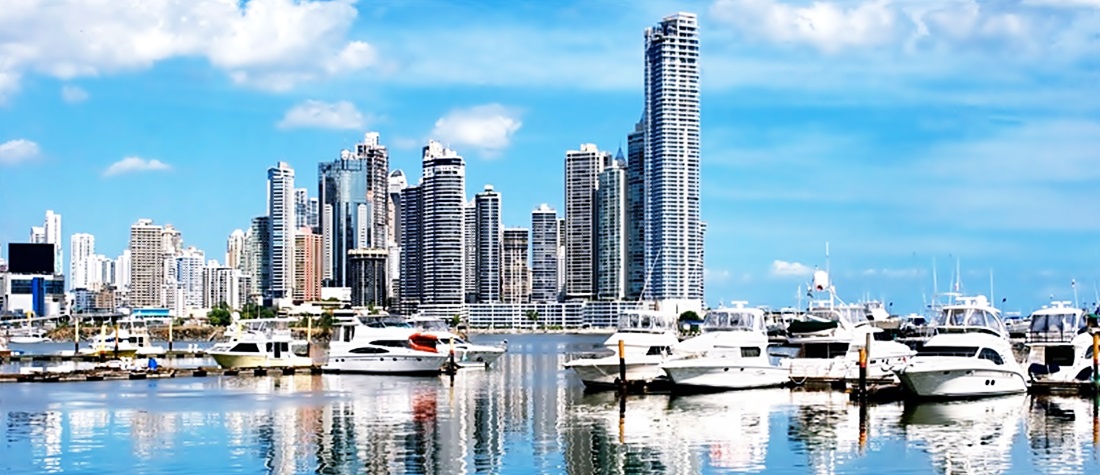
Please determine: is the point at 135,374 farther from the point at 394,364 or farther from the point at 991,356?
the point at 991,356

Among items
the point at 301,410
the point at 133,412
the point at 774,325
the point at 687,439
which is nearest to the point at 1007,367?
the point at 687,439

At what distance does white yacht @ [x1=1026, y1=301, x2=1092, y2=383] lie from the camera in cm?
5694

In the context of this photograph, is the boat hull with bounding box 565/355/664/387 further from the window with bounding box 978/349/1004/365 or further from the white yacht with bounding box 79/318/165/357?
the white yacht with bounding box 79/318/165/357

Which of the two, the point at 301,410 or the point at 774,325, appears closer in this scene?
the point at 301,410

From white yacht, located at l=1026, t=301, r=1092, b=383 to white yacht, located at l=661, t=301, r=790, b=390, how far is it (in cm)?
1107

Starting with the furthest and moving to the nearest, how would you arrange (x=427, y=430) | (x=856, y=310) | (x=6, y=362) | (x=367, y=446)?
(x=6, y=362)
(x=856, y=310)
(x=427, y=430)
(x=367, y=446)

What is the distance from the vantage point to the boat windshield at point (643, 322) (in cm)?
7056

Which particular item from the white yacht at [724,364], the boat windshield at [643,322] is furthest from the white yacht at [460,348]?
the white yacht at [724,364]

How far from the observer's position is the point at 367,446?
41.7m

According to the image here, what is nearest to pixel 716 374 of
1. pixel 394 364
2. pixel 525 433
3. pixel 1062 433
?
pixel 525 433

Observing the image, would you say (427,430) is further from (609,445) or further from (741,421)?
(741,421)

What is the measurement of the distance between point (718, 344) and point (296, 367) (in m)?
28.1

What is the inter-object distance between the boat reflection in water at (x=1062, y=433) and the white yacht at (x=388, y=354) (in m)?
33.3

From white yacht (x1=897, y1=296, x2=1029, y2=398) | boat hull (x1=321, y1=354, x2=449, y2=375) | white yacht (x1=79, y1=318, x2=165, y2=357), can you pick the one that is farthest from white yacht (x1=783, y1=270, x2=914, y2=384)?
white yacht (x1=79, y1=318, x2=165, y2=357)
